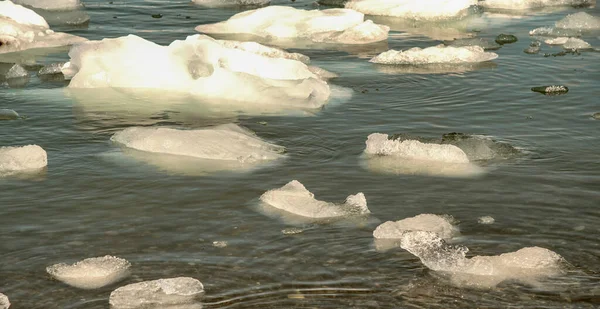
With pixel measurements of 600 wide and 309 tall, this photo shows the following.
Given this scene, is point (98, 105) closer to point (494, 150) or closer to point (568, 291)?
point (494, 150)

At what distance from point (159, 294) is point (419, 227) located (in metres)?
1.49

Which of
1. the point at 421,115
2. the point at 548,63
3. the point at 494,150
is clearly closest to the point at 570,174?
the point at 494,150

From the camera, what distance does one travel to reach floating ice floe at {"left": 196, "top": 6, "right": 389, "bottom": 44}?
437 inches

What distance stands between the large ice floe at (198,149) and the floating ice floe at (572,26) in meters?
5.61

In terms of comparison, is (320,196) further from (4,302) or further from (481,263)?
(4,302)

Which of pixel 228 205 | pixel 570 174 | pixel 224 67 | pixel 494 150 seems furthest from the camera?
pixel 224 67

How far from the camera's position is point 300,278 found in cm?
454

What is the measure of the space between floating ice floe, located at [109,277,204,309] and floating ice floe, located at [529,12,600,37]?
789 cm

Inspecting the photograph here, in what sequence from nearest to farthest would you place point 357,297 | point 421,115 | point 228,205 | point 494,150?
1. point 357,297
2. point 228,205
3. point 494,150
4. point 421,115

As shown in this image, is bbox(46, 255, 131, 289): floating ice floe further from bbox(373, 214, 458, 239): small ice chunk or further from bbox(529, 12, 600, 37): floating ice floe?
bbox(529, 12, 600, 37): floating ice floe

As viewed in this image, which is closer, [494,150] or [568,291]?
[568,291]

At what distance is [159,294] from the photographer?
4.34 metres

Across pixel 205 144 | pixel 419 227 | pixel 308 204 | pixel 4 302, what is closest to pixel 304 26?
pixel 205 144

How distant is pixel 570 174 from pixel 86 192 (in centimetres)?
302
